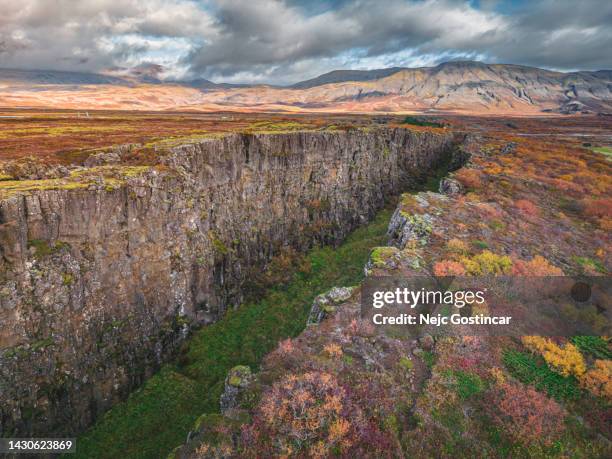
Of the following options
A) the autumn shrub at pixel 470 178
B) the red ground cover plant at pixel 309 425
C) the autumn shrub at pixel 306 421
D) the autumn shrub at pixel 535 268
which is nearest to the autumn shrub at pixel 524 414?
the red ground cover plant at pixel 309 425

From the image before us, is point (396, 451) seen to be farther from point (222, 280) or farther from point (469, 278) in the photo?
point (222, 280)

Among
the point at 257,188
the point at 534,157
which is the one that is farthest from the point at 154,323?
the point at 534,157

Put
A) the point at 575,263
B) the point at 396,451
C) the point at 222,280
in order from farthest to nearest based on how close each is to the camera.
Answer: the point at 222,280, the point at 575,263, the point at 396,451

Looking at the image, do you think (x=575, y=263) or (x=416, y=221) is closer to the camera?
(x=575, y=263)

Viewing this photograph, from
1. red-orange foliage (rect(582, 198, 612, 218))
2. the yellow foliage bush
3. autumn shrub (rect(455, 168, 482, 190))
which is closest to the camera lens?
the yellow foliage bush

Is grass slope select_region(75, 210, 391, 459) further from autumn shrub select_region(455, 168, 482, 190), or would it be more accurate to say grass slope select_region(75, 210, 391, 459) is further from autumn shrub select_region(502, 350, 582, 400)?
autumn shrub select_region(502, 350, 582, 400)

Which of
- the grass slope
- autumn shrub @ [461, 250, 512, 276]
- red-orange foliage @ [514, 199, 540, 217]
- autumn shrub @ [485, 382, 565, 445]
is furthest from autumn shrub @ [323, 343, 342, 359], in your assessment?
red-orange foliage @ [514, 199, 540, 217]
